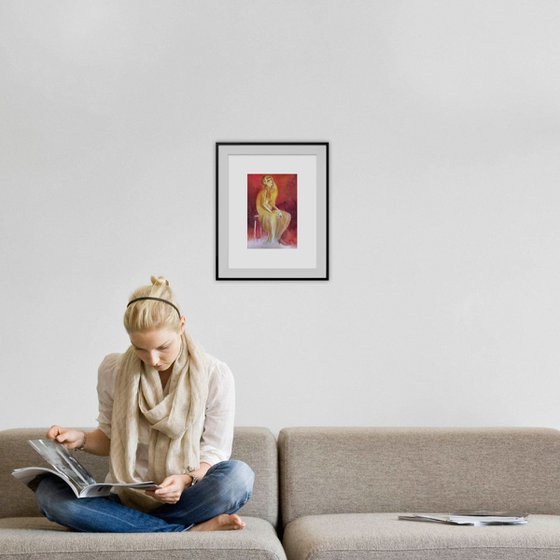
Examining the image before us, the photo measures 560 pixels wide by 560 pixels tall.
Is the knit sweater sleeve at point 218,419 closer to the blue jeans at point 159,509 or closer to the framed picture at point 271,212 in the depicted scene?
the blue jeans at point 159,509

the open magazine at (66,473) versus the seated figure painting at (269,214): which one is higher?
the seated figure painting at (269,214)

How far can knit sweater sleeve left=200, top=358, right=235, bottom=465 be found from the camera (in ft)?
9.03

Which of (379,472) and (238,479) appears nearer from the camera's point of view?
(238,479)

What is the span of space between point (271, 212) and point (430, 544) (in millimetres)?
1509

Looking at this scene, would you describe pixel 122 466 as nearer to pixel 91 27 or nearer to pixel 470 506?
pixel 470 506

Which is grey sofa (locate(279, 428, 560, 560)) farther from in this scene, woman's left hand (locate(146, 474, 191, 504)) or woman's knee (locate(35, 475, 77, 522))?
woman's knee (locate(35, 475, 77, 522))

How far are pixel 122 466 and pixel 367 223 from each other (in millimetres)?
1376

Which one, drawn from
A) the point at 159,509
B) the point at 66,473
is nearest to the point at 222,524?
the point at 159,509

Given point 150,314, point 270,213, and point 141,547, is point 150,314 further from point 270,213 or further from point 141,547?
point 270,213

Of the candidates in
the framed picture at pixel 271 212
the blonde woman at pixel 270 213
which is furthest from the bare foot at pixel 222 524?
the blonde woman at pixel 270 213

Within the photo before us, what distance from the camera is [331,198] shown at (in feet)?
11.4

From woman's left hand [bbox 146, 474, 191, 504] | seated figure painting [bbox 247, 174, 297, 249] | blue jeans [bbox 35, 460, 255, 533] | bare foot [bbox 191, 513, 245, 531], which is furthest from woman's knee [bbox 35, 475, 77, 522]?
seated figure painting [bbox 247, 174, 297, 249]

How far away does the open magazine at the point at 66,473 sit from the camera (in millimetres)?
2463

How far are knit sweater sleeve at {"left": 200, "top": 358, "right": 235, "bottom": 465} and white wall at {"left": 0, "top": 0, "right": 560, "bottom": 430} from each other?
0.63 m
